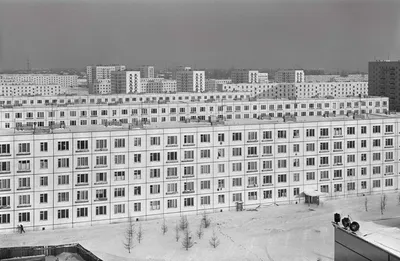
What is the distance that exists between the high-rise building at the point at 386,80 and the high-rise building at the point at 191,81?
19441 mm

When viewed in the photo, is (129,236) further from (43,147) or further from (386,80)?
(386,80)

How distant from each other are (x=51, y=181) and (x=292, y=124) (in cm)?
854

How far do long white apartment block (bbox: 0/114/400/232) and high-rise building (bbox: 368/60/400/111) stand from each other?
26725 millimetres

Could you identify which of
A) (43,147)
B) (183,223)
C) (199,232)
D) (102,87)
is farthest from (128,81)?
(199,232)

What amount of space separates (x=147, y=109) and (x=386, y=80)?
25688 mm

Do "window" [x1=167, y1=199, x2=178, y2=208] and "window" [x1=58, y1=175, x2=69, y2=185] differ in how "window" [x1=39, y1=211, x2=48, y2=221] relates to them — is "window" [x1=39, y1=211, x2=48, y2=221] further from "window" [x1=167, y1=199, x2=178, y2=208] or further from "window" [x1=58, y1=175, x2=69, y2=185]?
"window" [x1=167, y1=199, x2=178, y2=208]

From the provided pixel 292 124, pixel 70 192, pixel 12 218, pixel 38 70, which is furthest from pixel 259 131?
pixel 38 70

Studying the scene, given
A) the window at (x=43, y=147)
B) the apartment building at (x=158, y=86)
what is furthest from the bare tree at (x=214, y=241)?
the apartment building at (x=158, y=86)

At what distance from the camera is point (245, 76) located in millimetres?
74375

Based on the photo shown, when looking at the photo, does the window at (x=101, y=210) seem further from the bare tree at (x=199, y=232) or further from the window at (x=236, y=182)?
the window at (x=236, y=182)

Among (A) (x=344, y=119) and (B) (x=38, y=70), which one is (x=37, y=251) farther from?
(B) (x=38, y=70)

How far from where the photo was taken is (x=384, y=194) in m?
20.5

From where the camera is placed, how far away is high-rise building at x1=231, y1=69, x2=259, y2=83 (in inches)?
2894

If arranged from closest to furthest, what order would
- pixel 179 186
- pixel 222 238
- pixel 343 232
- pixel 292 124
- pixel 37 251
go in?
pixel 343 232 < pixel 37 251 < pixel 222 238 < pixel 179 186 < pixel 292 124
